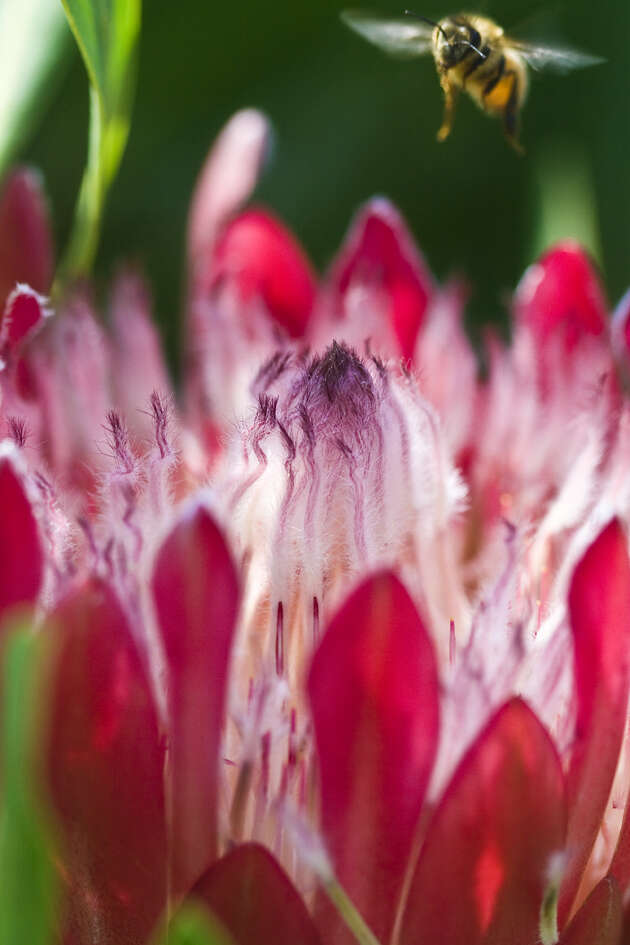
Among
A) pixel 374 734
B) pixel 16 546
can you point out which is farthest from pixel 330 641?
pixel 16 546

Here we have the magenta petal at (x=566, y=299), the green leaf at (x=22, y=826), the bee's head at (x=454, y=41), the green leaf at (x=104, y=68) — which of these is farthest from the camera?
the magenta petal at (x=566, y=299)

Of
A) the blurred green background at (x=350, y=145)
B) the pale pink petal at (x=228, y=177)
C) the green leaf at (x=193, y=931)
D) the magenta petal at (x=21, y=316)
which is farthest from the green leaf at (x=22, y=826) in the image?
the blurred green background at (x=350, y=145)

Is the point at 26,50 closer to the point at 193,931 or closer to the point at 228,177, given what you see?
the point at 228,177

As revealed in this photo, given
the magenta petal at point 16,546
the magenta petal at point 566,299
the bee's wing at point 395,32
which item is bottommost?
the magenta petal at point 16,546

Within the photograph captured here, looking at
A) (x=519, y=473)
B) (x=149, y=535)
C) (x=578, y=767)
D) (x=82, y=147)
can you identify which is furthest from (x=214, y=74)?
(x=578, y=767)

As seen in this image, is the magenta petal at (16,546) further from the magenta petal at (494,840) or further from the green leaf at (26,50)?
the green leaf at (26,50)

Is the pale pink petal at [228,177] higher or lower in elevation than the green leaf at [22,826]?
higher
